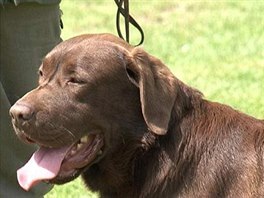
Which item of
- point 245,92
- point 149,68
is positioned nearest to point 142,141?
point 149,68

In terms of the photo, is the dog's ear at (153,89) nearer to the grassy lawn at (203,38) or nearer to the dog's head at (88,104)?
the dog's head at (88,104)

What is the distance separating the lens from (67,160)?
386 centimetres

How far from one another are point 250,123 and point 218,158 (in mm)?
235

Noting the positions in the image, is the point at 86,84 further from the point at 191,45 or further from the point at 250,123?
the point at 191,45

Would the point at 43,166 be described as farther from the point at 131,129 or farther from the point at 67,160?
the point at 131,129

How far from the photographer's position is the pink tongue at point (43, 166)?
12.6ft

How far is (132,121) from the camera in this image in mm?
3875

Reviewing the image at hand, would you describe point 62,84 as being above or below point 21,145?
above

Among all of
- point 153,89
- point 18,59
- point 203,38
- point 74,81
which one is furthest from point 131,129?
point 203,38

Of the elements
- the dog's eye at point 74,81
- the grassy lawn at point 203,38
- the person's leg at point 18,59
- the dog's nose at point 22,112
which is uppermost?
the dog's eye at point 74,81

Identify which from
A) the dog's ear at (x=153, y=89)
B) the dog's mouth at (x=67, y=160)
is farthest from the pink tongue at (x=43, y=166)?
the dog's ear at (x=153, y=89)

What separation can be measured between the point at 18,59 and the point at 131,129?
1.29 metres

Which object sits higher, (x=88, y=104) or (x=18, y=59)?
(x=88, y=104)

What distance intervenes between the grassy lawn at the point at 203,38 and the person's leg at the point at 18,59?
88 cm
